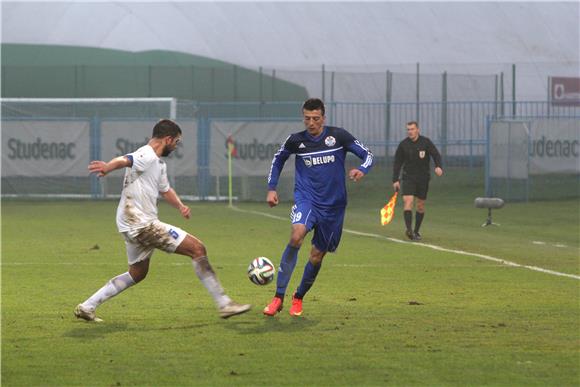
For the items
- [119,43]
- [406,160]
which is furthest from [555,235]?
[119,43]

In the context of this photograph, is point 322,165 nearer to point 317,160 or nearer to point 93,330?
point 317,160

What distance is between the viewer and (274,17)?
59.3 metres

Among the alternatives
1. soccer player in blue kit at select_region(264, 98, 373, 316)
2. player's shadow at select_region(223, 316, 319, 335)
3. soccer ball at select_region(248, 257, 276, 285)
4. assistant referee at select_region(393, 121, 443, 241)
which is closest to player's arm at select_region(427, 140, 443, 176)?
assistant referee at select_region(393, 121, 443, 241)

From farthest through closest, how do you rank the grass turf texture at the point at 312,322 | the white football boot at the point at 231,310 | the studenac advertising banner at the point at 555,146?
the studenac advertising banner at the point at 555,146
the white football boot at the point at 231,310
the grass turf texture at the point at 312,322

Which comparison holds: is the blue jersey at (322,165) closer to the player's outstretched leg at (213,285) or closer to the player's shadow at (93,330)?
the player's outstretched leg at (213,285)

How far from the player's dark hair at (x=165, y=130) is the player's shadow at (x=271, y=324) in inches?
69.5

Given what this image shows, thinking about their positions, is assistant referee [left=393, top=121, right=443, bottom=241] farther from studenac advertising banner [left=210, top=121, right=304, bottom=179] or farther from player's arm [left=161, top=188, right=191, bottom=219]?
studenac advertising banner [left=210, top=121, right=304, bottom=179]

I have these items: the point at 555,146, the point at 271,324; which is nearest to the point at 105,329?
the point at 271,324

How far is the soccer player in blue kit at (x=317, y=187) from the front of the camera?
1218 cm

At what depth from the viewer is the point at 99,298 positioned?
11.4 meters

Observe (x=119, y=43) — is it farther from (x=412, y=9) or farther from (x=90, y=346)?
(x=90, y=346)

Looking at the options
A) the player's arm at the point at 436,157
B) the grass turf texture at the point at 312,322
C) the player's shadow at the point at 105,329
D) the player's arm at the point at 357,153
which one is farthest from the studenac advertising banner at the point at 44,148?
the player's shadow at the point at 105,329

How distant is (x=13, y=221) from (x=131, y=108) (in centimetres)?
1512

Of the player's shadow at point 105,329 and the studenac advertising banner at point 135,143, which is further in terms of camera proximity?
the studenac advertising banner at point 135,143
